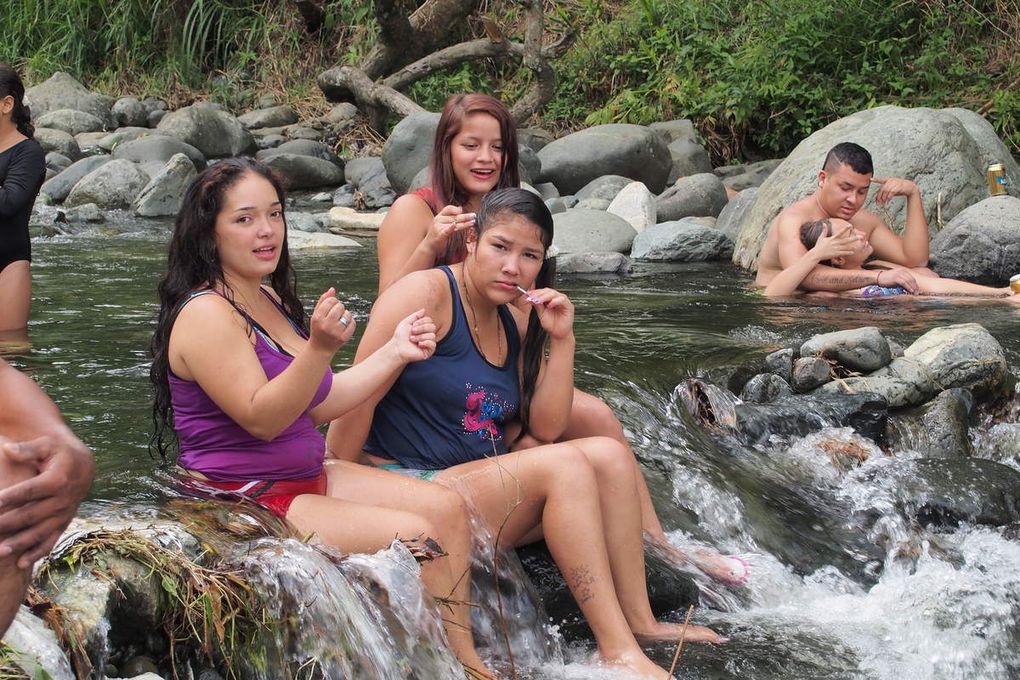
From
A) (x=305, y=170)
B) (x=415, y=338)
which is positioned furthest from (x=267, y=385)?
(x=305, y=170)

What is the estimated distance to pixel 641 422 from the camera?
5562 mm

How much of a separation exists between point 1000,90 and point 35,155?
11057 millimetres

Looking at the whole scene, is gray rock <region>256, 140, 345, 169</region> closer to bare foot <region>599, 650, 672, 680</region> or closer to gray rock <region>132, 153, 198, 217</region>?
gray rock <region>132, 153, 198, 217</region>

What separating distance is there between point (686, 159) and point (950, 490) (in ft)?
30.1

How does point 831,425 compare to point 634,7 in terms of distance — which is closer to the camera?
point 831,425

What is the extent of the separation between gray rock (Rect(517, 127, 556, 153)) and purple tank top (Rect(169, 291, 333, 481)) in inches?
448

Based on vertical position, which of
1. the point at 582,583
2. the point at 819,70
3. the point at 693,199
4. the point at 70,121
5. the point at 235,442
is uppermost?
the point at 819,70

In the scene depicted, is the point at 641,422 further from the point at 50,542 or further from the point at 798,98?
the point at 798,98

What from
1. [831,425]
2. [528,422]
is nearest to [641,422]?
[831,425]

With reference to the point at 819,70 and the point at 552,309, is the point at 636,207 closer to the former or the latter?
the point at 819,70

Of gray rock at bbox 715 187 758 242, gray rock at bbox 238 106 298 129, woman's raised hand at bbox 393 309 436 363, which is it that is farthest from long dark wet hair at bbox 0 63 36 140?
gray rock at bbox 238 106 298 129

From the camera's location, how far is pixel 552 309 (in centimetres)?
407

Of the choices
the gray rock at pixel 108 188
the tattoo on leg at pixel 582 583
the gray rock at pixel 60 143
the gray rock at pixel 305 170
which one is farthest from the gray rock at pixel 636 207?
the tattoo on leg at pixel 582 583

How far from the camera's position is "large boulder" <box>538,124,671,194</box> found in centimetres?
1357
